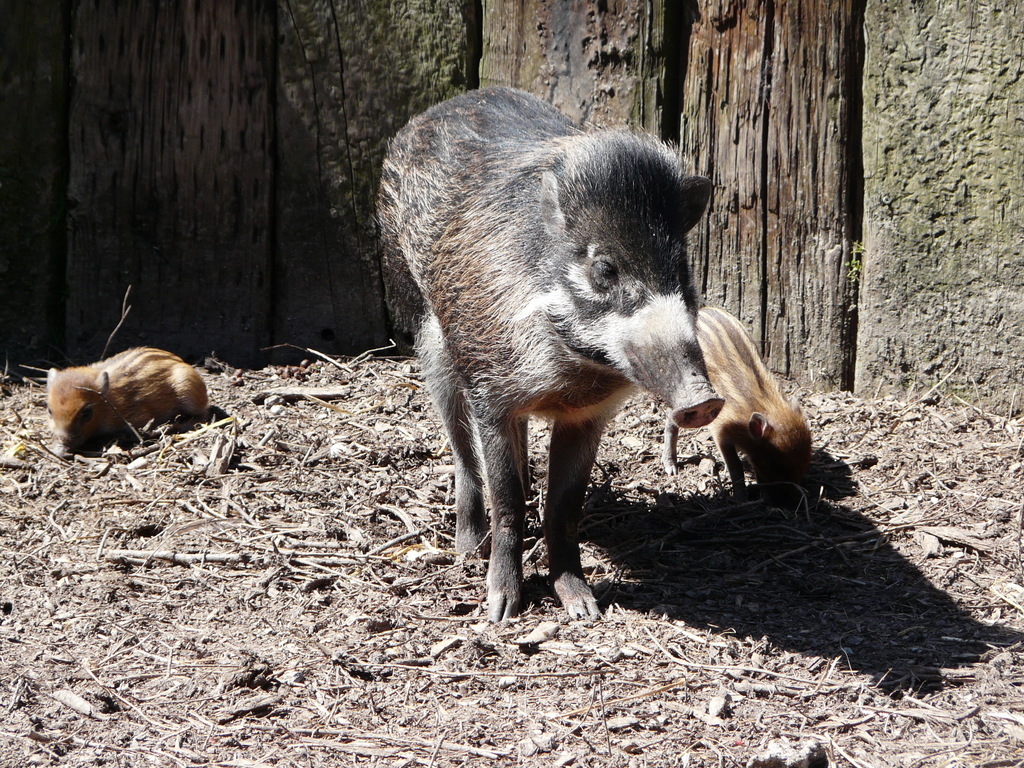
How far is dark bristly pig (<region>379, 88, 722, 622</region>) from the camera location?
370 cm

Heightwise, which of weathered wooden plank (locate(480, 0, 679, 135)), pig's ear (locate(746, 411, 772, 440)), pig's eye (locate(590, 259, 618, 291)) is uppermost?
weathered wooden plank (locate(480, 0, 679, 135))

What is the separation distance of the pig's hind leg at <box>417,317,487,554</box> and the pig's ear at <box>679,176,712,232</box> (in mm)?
1313

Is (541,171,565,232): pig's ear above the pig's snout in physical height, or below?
above

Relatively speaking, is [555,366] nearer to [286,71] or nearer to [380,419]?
[380,419]

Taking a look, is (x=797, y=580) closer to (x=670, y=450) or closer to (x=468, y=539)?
(x=670, y=450)

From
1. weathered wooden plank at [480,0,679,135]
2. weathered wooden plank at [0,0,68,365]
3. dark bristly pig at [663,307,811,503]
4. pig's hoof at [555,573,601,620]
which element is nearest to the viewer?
pig's hoof at [555,573,601,620]

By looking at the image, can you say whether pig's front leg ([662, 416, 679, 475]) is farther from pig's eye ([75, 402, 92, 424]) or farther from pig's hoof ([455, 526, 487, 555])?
pig's eye ([75, 402, 92, 424])

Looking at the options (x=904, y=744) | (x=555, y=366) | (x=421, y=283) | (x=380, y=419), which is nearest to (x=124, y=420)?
(x=380, y=419)

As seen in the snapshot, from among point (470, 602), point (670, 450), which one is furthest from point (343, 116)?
point (470, 602)

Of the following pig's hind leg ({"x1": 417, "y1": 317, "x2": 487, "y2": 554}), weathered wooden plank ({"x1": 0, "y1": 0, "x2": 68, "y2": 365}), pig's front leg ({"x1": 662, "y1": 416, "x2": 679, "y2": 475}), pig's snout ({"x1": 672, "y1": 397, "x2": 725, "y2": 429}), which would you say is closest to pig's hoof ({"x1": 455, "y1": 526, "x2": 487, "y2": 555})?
A: pig's hind leg ({"x1": 417, "y1": 317, "x2": 487, "y2": 554})

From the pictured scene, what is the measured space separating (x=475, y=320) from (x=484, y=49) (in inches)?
95.9

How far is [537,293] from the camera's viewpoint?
13.0 feet

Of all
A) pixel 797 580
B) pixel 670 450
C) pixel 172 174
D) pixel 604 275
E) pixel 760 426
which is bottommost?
pixel 797 580

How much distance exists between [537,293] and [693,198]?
0.64m
